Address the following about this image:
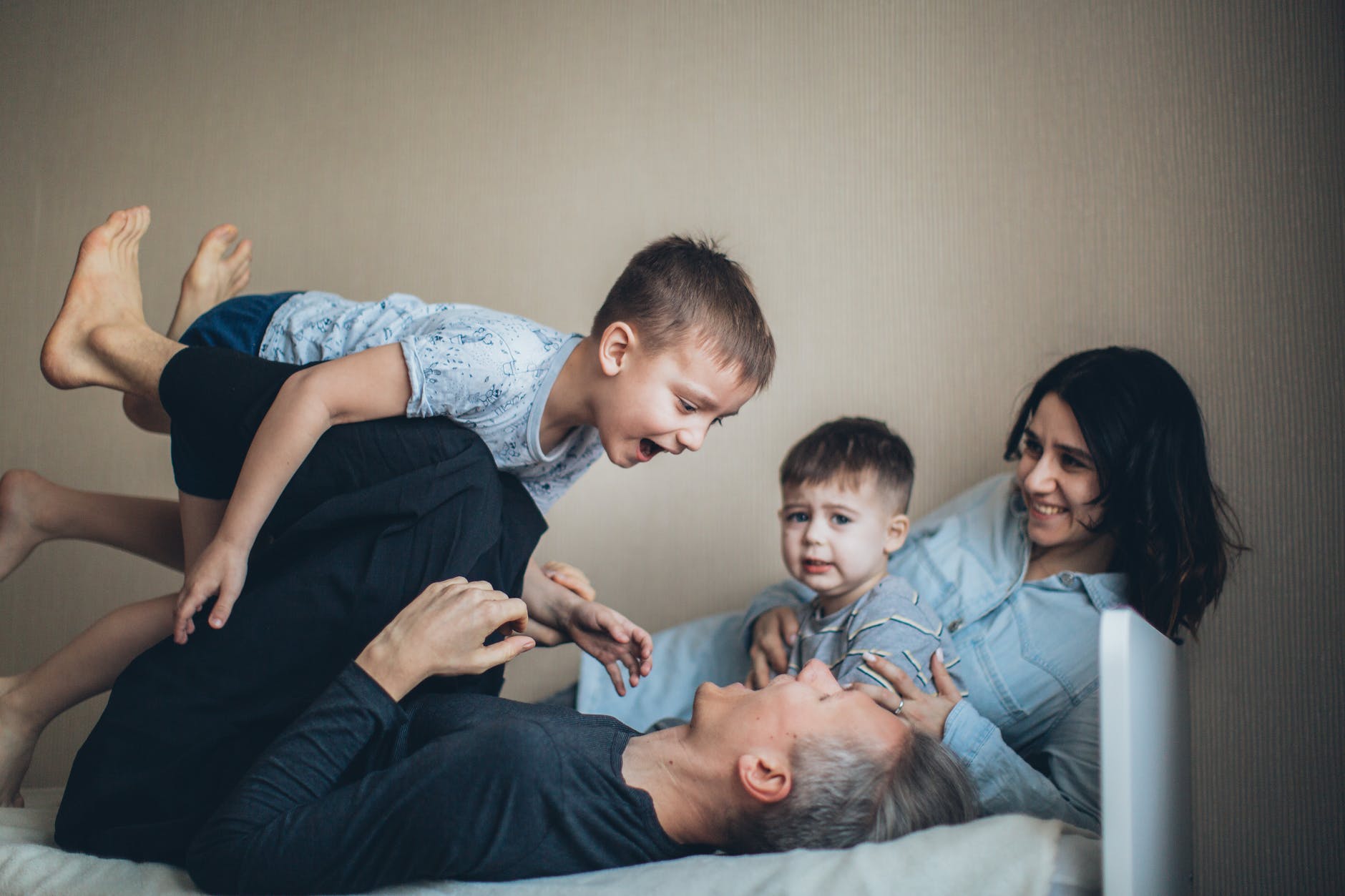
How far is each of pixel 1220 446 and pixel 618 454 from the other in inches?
40.6

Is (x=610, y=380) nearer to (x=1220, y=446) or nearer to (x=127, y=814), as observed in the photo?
(x=127, y=814)

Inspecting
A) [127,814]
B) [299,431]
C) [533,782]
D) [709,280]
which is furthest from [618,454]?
[127,814]

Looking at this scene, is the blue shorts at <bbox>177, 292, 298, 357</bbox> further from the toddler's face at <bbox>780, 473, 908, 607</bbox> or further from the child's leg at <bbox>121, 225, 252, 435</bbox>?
the toddler's face at <bbox>780, 473, 908, 607</bbox>

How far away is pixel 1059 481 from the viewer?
4.34 feet

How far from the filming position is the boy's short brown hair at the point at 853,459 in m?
1.40

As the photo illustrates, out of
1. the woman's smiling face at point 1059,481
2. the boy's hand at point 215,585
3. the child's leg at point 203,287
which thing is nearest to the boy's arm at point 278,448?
the boy's hand at point 215,585

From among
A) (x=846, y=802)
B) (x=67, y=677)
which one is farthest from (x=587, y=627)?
(x=67, y=677)

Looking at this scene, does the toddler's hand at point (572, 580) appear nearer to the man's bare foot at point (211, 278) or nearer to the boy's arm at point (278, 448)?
the boy's arm at point (278, 448)

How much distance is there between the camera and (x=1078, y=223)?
1.70 m

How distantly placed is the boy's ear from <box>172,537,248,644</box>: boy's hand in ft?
2.89

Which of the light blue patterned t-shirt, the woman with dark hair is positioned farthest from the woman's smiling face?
the light blue patterned t-shirt

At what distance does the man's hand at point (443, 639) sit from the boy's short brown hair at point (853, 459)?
0.56m

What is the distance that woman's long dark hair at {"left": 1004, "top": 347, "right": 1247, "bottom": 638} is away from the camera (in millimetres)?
1292

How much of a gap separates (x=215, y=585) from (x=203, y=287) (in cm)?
68
